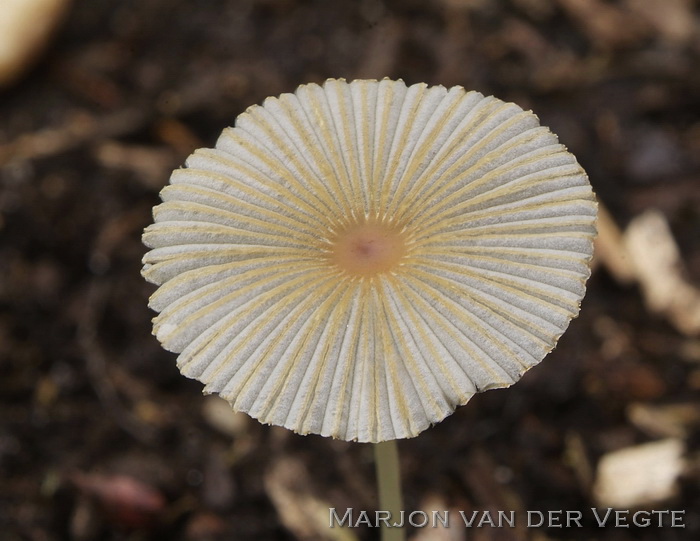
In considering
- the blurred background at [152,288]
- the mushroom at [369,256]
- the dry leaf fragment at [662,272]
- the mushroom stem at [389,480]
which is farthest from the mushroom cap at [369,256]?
the dry leaf fragment at [662,272]

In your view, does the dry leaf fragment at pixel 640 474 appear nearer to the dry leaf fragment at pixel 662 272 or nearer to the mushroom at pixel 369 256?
the dry leaf fragment at pixel 662 272

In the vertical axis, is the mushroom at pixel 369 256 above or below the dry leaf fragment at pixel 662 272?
below

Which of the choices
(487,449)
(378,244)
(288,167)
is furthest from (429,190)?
(487,449)

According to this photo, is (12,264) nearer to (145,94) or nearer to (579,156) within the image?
(145,94)

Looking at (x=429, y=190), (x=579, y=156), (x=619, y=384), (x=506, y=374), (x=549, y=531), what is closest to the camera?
(x=506, y=374)

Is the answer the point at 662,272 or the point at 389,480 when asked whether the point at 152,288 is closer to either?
the point at 389,480

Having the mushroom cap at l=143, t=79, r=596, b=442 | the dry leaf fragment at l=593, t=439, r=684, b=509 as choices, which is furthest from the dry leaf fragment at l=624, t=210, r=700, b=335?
the mushroom cap at l=143, t=79, r=596, b=442

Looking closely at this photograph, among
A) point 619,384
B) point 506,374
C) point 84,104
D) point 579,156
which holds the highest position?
point 84,104

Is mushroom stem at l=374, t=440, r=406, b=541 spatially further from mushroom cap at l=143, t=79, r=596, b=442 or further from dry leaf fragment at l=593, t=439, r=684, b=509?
dry leaf fragment at l=593, t=439, r=684, b=509

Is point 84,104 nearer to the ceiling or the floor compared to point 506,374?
nearer to the ceiling
